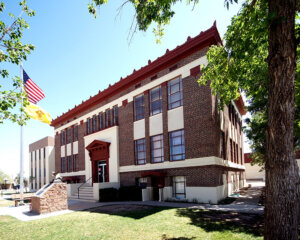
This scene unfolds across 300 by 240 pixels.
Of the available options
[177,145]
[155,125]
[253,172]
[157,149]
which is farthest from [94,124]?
[253,172]

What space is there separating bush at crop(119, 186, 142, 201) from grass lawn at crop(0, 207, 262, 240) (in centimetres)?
620

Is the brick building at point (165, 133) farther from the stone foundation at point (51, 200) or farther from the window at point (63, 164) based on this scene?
the window at point (63, 164)

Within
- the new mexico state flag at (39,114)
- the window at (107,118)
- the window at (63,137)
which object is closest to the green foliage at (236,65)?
the window at (107,118)

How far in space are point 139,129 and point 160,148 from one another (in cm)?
289

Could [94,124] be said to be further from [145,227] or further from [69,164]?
[145,227]

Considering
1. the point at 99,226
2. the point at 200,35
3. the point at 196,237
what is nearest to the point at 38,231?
the point at 99,226

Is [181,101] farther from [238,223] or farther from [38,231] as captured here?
[38,231]

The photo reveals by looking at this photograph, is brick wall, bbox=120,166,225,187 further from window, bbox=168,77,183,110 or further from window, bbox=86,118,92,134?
window, bbox=86,118,92,134

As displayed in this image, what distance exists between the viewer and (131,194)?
17.6 metres

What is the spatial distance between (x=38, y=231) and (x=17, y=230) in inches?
47.4

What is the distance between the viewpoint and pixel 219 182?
1467 centimetres

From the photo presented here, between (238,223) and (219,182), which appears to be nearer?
(238,223)

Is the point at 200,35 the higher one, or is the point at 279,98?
the point at 200,35

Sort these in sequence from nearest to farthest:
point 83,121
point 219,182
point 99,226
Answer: point 99,226, point 219,182, point 83,121
